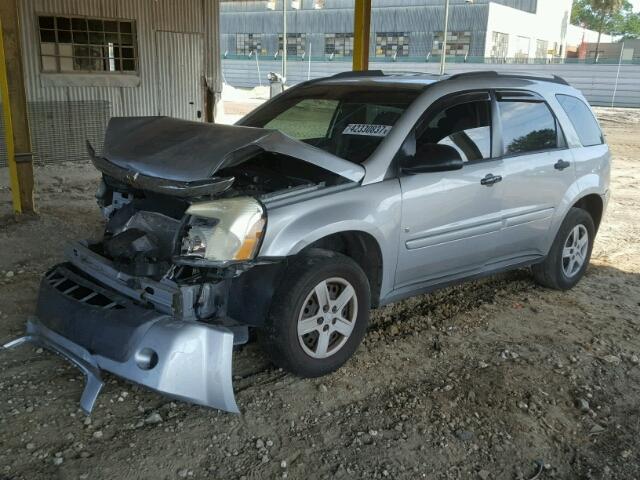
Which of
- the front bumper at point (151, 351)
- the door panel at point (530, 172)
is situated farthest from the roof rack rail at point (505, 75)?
the front bumper at point (151, 351)

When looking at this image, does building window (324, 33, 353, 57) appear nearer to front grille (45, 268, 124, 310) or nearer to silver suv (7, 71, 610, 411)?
silver suv (7, 71, 610, 411)

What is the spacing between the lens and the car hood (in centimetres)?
332

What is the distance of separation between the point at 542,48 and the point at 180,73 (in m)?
45.1

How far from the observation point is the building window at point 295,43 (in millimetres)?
49062

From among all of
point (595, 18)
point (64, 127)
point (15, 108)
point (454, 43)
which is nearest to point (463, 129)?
point (15, 108)

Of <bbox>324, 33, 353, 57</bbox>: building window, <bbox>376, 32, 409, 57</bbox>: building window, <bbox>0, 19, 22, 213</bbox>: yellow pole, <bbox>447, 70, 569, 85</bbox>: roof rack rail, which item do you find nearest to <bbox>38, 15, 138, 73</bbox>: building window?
<bbox>0, 19, 22, 213</bbox>: yellow pole

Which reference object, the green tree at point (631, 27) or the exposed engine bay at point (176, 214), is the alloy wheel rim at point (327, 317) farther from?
the green tree at point (631, 27)

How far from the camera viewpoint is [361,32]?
884 cm

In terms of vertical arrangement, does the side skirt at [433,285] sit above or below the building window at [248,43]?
below

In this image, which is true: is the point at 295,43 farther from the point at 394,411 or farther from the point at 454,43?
the point at 394,411

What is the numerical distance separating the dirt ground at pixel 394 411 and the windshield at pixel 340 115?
4.43 ft

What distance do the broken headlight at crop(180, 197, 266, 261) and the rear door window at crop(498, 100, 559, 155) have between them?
2.24 m

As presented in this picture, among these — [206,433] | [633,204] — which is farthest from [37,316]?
[633,204]

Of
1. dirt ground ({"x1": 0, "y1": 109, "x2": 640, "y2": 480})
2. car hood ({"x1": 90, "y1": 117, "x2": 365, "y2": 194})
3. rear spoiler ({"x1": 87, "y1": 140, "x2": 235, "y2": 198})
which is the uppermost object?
car hood ({"x1": 90, "y1": 117, "x2": 365, "y2": 194})
